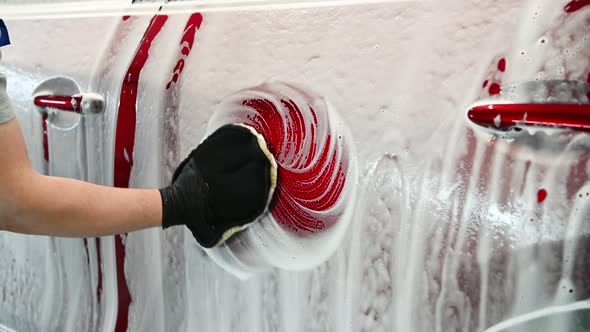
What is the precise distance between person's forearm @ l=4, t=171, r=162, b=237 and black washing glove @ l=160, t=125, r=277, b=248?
0.14ft

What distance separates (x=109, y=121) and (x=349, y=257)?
2.13 feet

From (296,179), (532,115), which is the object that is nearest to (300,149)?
(296,179)

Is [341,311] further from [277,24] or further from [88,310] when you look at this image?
[88,310]

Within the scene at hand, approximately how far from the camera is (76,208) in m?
0.91

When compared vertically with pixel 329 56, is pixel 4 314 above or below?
below

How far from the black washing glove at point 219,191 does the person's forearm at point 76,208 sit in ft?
0.14

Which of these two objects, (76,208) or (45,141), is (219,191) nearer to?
(76,208)

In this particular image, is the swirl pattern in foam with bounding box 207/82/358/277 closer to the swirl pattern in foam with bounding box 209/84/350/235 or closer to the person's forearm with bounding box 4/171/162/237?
the swirl pattern in foam with bounding box 209/84/350/235

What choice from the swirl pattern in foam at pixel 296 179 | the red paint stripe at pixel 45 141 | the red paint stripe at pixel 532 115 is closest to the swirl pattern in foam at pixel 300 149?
the swirl pattern in foam at pixel 296 179

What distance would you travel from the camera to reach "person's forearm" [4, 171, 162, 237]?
88cm

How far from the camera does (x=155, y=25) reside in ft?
3.77

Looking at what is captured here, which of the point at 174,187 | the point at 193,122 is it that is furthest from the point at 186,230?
the point at 193,122

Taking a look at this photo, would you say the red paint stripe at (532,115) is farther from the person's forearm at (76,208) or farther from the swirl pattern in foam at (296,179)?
the person's forearm at (76,208)

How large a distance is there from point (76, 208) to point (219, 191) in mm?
246
